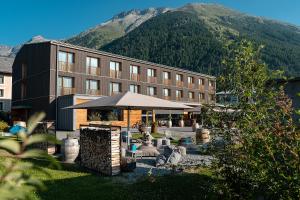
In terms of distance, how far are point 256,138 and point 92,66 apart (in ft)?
123

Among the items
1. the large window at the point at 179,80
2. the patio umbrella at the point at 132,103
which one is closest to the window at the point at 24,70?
the large window at the point at 179,80

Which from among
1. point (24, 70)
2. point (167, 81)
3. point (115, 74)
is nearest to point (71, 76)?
point (115, 74)

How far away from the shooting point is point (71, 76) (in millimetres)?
38812

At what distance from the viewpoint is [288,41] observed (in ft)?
646

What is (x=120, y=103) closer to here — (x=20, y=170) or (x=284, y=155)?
(x=284, y=155)

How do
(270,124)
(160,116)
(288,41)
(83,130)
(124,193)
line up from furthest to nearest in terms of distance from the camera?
(288,41), (160,116), (83,130), (124,193), (270,124)

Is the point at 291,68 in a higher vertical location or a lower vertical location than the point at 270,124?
higher

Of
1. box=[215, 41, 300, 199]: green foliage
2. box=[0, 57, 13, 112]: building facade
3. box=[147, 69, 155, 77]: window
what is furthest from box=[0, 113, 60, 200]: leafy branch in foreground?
box=[0, 57, 13, 112]: building facade

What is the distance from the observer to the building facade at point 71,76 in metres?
37.4

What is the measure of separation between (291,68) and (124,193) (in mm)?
139780

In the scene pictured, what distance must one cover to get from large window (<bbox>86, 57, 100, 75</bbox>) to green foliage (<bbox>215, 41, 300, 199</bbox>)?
35403 millimetres

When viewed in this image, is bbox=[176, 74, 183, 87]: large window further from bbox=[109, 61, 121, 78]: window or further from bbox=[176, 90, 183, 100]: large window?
bbox=[109, 61, 121, 78]: window

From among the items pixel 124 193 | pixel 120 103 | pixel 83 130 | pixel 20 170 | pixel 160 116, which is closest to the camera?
pixel 20 170

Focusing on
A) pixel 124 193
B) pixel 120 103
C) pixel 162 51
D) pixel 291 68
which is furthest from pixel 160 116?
pixel 291 68
